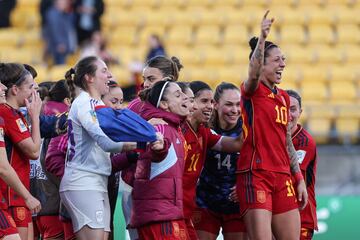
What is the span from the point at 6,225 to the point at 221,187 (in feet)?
8.05

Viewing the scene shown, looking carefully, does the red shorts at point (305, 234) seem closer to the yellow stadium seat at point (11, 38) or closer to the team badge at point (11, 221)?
the team badge at point (11, 221)

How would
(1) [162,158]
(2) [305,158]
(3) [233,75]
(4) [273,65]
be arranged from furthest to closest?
(3) [233,75], (2) [305,158], (4) [273,65], (1) [162,158]

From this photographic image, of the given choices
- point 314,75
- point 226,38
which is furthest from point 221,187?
point 226,38

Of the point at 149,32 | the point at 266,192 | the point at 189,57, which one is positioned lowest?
the point at 266,192

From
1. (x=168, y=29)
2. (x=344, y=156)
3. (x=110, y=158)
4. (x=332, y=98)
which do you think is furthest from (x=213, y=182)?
(x=168, y=29)

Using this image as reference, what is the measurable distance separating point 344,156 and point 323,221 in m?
1.84

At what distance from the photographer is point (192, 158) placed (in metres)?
9.26

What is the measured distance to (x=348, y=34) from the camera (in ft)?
59.4

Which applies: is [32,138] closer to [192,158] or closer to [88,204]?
[88,204]

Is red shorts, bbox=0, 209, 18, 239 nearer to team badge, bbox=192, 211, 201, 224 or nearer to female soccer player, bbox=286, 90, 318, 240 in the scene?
team badge, bbox=192, 211, 201, 224

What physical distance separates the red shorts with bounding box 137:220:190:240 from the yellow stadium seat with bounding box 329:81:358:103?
28.1ft

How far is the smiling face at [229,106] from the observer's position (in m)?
9.59

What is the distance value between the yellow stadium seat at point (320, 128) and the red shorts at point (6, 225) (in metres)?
7.43

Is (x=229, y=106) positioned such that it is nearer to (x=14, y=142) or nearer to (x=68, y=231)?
(x=68, y=231)
